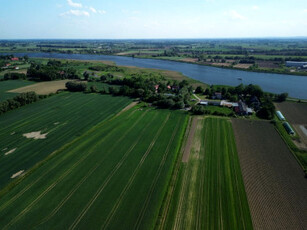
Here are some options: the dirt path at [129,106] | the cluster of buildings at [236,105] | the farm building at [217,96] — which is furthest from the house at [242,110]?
the dirt path at [129,106]

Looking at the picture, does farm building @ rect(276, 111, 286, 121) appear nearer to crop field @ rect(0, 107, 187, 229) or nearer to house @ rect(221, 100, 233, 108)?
house @ rect(221, 100, 233, 108)

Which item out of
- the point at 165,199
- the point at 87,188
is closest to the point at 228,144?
the point at 165,199

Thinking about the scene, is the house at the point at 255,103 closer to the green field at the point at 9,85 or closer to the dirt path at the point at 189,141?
the dirt path at the point at 189,141

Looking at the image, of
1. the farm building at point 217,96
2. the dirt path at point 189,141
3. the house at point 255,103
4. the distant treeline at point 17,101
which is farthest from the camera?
the farm building at point 217,96

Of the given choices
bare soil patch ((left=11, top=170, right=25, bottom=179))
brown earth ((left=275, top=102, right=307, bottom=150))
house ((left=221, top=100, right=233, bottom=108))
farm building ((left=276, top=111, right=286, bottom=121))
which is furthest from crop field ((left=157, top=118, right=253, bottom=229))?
bare soil patch ((left=11, top=170, right=25, bottom=179))

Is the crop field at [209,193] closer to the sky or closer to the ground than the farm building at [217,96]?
closer to the sky

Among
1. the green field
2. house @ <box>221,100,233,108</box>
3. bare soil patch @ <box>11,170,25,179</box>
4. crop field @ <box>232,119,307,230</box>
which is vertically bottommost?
the green field

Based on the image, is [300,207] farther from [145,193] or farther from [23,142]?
[23,142]
